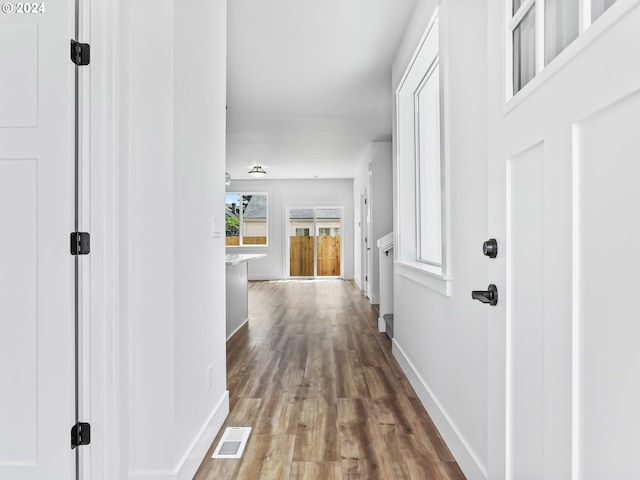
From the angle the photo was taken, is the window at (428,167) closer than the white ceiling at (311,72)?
No

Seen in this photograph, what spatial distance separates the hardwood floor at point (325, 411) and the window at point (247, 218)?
5.49m

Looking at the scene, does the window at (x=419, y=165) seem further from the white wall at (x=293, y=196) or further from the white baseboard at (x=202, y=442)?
the white wall at (x=293, y=196)

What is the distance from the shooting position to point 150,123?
1536 mm

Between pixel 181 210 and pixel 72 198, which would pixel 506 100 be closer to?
pixel 181 210

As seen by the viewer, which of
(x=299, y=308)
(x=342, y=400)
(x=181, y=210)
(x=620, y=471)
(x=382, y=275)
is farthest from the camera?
(x=299, y=308)

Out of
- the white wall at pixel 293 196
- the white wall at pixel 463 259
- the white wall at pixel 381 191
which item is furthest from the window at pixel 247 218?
the white wall at pixel 463 259

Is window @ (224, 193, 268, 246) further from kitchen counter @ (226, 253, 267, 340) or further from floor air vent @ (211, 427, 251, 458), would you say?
floor air vent @ (211, 427, 251, 458)

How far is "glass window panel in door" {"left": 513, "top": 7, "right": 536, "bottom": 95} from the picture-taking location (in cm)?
93

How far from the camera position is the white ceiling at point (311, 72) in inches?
104

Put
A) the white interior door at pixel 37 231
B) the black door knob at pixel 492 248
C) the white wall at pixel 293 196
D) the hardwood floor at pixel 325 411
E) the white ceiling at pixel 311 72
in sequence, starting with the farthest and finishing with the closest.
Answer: the white wall at pixel 293 196 → the white ceiling at pixel 311 72 → the hardwood floor at pixel 325 411 → the white interior door at pixel 37 231 → the black door knob at pixel 492 248

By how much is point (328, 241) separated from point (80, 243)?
8.60m

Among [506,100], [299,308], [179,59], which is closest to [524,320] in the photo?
[506,100]

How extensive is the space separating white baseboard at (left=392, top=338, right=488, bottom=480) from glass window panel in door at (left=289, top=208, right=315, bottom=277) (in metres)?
7.13

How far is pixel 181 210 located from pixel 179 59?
0.63 meters
